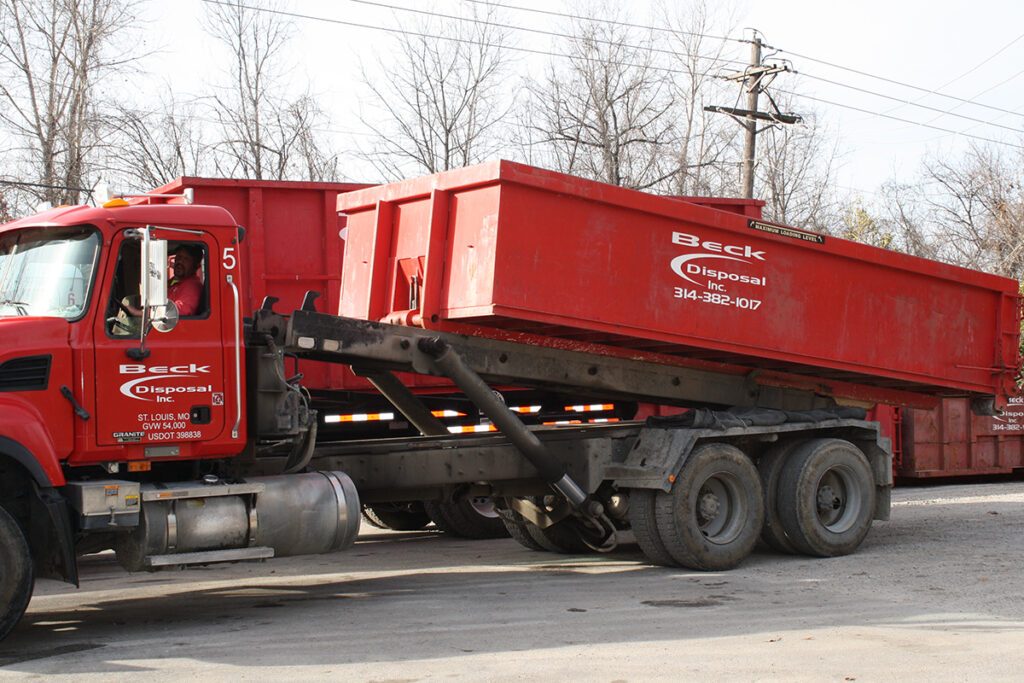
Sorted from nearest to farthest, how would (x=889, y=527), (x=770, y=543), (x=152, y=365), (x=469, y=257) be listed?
1. (x=152, y=365)
2. (x=469, y=257)
3. (x=770, y=543)
4. (x=889, y=527)

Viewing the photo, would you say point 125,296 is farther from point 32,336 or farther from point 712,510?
point 712,510

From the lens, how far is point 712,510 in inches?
358

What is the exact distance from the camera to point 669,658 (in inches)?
231

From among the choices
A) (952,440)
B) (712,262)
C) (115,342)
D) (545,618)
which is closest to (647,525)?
(545,618)

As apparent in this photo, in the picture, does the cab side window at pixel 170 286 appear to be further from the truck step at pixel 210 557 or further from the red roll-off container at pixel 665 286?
the red roll-off container at pixel 665 286

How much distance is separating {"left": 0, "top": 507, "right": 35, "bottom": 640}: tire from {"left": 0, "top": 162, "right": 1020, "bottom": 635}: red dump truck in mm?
13

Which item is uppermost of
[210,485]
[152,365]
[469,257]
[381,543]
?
[469,257]

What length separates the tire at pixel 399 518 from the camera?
1198cm

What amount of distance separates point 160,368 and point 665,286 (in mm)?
3925

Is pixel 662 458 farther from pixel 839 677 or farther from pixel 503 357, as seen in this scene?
pixel 839 677

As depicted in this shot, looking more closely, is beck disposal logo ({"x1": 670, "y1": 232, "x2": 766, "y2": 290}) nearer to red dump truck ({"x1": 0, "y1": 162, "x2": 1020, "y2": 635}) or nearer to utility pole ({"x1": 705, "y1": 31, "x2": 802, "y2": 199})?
red dump truck ({"x1": 0, "y1": 162, "x2": 1020, "y2": 635})

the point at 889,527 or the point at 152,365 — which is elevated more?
the point at 152,365

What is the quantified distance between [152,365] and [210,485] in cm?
85

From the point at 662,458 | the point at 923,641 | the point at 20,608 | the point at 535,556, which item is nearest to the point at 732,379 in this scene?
the point at 662,458
